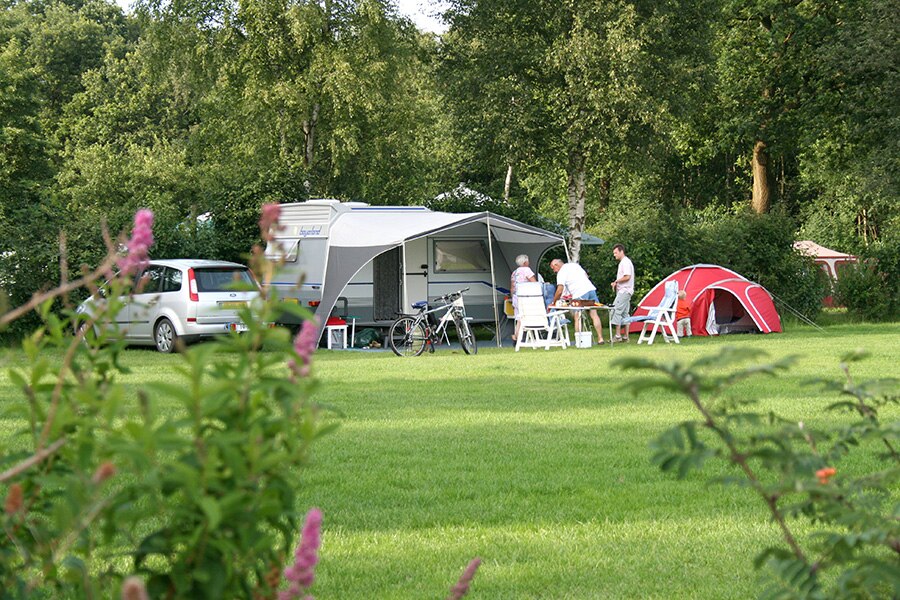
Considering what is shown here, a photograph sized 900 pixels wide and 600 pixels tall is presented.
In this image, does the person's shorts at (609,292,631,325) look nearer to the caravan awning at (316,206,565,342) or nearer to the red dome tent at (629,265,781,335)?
the red dome tent at (629,265,781,335)

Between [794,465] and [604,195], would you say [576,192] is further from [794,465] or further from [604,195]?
[794,465]

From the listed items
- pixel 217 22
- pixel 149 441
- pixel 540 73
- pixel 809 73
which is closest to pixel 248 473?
pixel 149 441

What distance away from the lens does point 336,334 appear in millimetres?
18578

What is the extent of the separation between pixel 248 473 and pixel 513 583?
9.72 ft

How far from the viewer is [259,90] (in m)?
24.7

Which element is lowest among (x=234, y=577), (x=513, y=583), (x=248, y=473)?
(x=513, y=583)

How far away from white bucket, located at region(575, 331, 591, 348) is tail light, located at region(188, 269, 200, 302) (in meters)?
5.51

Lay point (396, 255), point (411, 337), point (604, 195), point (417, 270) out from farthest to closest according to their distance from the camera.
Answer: point (604, 195)
point (396, 255)
point (417, 270)
point (411, 337)

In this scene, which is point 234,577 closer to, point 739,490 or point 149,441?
point 149,441

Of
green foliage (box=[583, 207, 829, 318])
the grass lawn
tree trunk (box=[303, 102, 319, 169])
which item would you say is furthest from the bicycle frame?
tree trunk (box=[303, 102, 319, 169])

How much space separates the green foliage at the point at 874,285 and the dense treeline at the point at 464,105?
63.8 inches

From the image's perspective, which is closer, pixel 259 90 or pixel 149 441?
pixel 149 441

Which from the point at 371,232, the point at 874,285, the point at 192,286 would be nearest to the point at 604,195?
the point at 874,285

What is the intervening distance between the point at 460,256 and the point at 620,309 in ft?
11.1
